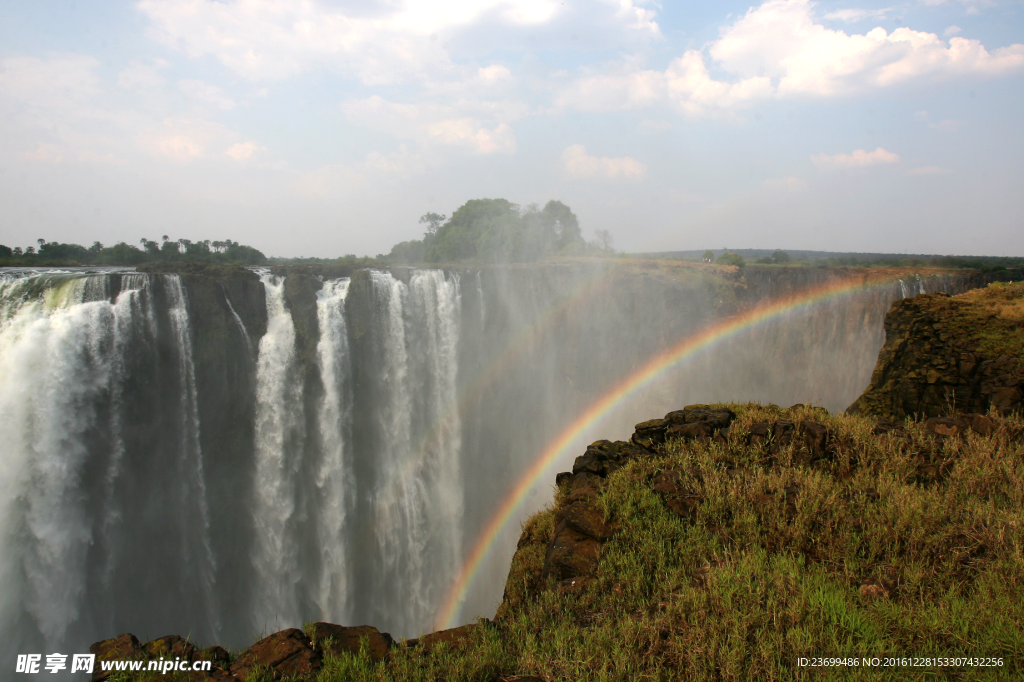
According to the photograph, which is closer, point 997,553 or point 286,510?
point 997,553

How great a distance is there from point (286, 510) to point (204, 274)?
992 centimetres

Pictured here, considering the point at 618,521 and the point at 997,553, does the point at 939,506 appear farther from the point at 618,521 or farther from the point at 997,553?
the point at 618,521

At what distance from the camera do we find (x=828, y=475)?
222 inches

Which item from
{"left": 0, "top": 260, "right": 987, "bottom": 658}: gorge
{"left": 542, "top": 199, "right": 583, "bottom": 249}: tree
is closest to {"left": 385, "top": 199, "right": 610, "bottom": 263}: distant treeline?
{"left": 542, "top": 199, "right": 583, "bottom": 249}: tree

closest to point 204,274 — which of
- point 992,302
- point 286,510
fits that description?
point 286,510

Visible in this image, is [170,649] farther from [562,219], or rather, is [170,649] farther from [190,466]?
[562,219]

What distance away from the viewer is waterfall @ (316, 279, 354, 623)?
730 inches

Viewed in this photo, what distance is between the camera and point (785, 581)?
4008mm

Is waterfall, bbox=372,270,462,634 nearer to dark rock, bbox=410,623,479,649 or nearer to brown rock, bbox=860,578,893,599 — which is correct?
dark rock, bbox=410,623,479,649

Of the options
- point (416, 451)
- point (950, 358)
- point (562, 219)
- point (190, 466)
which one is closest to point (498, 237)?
point (562, 219)

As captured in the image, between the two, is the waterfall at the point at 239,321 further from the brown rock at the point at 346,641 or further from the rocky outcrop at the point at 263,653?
the brown rock at the point at 346,641

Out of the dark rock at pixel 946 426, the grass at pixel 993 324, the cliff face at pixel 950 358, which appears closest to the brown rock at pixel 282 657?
the dark rock at pixel 946 426

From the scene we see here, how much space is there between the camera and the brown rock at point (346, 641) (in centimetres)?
446

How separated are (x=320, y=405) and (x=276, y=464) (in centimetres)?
284
